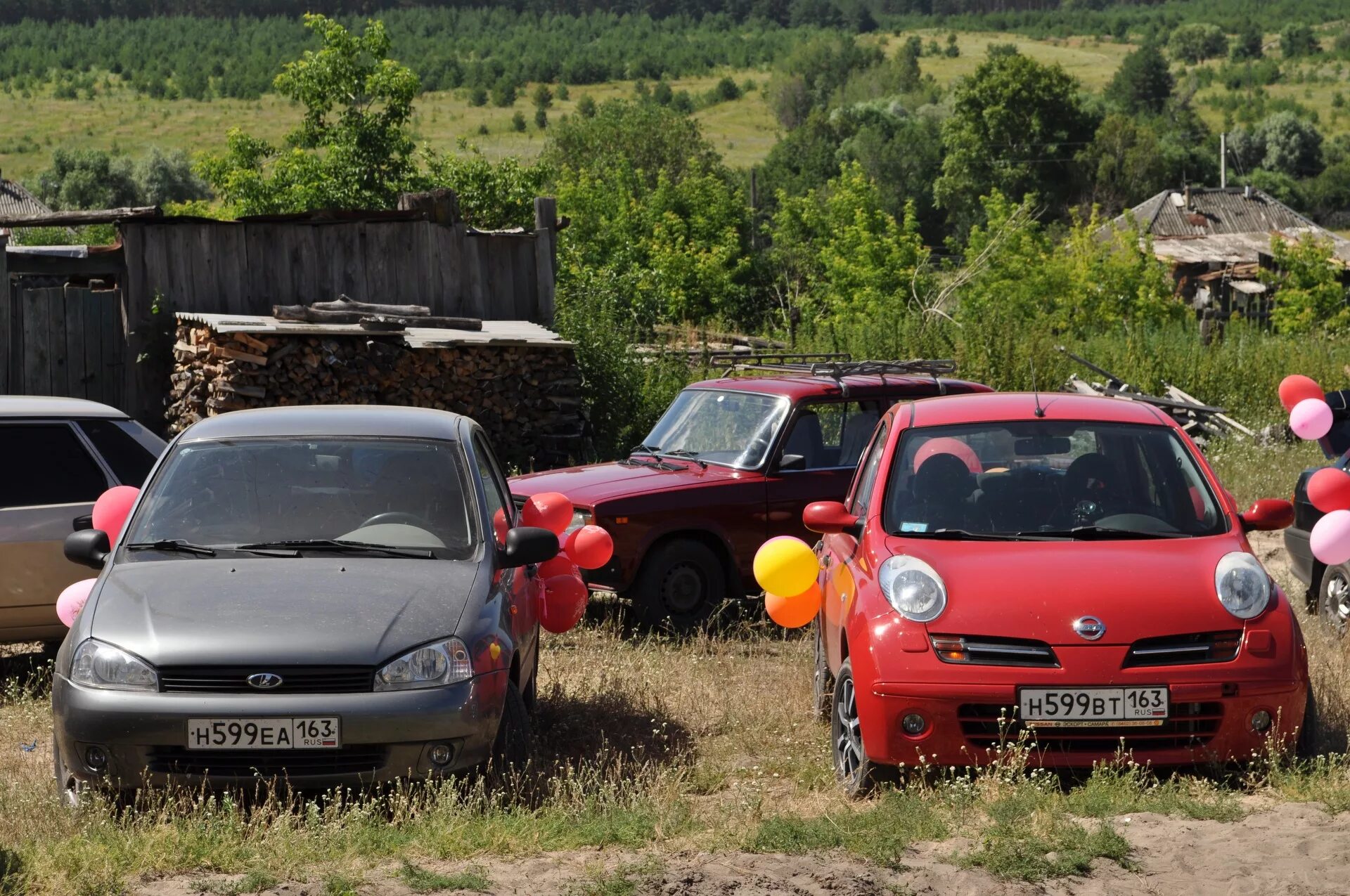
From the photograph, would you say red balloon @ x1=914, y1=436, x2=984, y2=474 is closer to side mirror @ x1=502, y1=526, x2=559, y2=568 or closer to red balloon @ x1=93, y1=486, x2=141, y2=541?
side mirror @ x1=502, y1=526, x2=559, y2=568

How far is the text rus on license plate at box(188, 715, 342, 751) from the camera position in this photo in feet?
17.9

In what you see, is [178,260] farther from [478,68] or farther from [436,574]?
[478,68]

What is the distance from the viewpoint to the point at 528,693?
715cm

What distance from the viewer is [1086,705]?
5828mm

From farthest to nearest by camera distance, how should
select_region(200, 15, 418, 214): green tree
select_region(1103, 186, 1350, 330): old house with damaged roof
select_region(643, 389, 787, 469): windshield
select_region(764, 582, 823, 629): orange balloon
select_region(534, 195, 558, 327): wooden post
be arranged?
select_region(1103, 186, 1350, 330): old house with damaged roof
select_region(200, 15, 418, 214): green tree
select_region(534, 195, 558, 327): wooden post
select_region(643, 389, 787, 469): windshield
select_region(764, 582, 823, 629): orange balloon

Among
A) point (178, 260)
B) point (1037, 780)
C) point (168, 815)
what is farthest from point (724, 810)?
point (178, 260)

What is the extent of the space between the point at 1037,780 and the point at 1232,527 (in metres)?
1.62

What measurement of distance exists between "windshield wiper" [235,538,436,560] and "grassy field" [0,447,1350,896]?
1022 mm

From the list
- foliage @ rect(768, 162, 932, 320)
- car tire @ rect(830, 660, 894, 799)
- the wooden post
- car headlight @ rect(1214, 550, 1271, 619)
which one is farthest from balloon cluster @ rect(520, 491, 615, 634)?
foliage @ rect(768, 162, 932, 320)

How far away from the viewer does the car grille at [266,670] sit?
18.1 ft

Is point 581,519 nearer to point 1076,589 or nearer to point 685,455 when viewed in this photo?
point 685,455

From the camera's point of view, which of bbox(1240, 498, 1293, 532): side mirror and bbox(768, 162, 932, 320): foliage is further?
bbox(768, 162, 932, 320): foliage

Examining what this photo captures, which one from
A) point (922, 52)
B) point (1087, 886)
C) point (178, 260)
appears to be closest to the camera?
point (1087, 886)

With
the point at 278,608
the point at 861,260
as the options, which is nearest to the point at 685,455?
the point at 278,608
